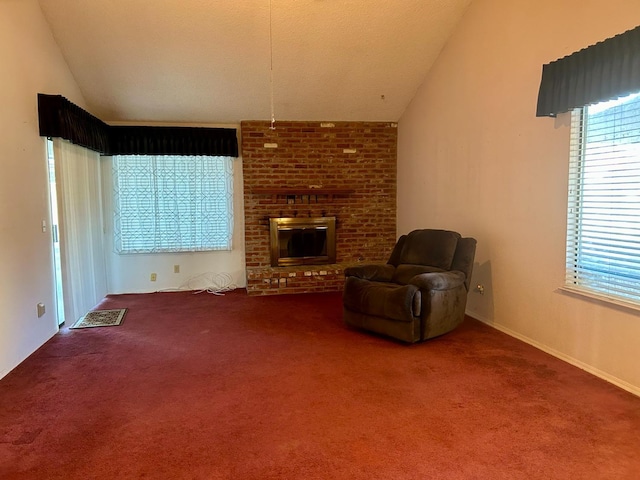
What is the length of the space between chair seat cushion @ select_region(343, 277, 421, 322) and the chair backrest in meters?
0.64

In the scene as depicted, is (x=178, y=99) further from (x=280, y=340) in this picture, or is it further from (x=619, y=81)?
(x=619, y=81)

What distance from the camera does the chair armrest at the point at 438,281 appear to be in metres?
3.44

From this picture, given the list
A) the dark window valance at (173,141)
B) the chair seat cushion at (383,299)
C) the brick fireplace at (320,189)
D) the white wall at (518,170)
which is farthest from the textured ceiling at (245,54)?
the chair seat cushion at (383,299)

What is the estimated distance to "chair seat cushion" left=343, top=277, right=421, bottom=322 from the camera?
340 cm

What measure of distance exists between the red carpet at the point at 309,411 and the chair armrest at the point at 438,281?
1.61 ft

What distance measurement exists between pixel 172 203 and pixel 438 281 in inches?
151

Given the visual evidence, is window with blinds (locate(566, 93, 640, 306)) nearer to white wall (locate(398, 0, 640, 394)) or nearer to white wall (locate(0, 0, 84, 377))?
white wall (locate(398, 0, 640, 394))

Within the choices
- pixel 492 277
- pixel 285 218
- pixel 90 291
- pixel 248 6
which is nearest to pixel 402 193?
pixel 285 218

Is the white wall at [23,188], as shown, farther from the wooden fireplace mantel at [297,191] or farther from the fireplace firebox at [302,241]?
the fireplace firebox at [302,241]

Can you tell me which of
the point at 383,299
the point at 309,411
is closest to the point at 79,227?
the point at 383,299

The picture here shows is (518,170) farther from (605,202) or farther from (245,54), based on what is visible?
(245,54)

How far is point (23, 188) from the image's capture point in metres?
3.38

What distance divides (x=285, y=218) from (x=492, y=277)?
9.58 feet

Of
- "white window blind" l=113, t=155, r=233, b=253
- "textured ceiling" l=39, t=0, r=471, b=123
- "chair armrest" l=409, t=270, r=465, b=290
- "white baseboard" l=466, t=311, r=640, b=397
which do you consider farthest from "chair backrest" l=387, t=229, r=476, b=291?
"white window blind" l=113, t=155, r=233, b=253
